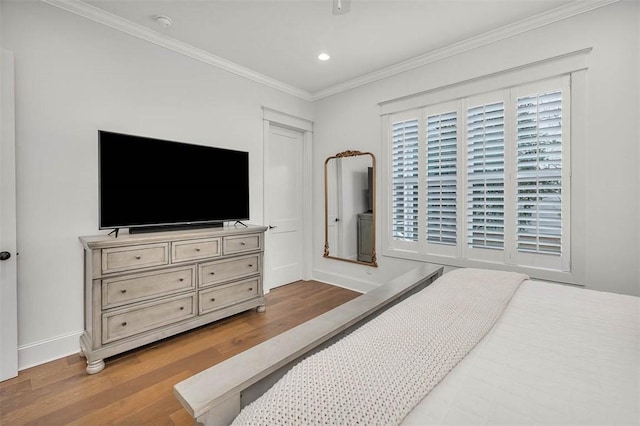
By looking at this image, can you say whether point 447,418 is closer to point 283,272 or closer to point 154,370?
point 154,370

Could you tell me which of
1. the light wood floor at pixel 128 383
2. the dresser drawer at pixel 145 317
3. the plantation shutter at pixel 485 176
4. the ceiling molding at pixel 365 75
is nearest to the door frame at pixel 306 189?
the ceiling molding at pixel 365 75

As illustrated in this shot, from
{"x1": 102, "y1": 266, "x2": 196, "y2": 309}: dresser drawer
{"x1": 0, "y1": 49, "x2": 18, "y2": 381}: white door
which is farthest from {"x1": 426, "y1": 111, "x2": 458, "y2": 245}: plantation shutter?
{"x1": 0, "y1": 49, "x2": 18, "y2": 381}: white door

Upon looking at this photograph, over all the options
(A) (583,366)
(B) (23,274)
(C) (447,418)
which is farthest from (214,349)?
(A) (583,366)

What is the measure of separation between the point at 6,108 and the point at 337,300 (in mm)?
3308

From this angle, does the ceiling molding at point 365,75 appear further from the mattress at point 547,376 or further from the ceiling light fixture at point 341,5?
the mattress at point 547,376

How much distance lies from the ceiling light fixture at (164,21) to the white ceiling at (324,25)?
0.04 m

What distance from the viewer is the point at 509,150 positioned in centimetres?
261

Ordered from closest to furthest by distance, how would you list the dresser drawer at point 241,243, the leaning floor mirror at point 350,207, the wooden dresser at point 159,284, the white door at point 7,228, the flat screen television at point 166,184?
the white door at point 7,228 < the wooden dresser at point 159,284 < the flat screen television at point 166,184 < the dresser drawer at point 241,243 < the leaning floor mirror at point 350,207

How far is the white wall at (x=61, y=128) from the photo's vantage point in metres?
2.09

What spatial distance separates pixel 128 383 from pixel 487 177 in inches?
131

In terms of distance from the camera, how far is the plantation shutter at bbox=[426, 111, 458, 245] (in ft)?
9.70

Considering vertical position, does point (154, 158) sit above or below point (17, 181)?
above

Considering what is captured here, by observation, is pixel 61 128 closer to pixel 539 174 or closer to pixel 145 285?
pixel 145 285

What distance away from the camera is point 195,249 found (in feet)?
8.37
